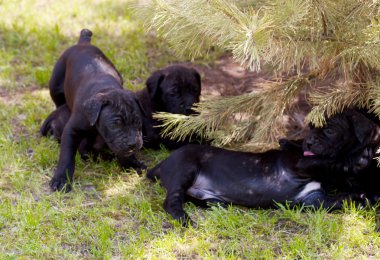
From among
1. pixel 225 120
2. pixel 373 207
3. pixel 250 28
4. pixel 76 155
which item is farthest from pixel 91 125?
pixel 373 207

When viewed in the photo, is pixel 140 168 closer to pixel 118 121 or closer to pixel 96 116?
pixel 118 121

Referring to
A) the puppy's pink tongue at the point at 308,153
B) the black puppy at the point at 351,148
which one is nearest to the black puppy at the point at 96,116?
the puppy's pink tongue at the point at 308,153

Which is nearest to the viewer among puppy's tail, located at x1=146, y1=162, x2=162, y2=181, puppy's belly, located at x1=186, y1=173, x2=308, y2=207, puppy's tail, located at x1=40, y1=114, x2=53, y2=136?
puppy's belly, located at x1=186, y1=173, x2=308, y2=207

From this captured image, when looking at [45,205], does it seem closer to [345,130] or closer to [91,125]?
[91,125]

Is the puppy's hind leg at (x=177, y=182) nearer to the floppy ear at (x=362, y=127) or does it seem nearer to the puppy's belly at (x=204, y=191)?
the puppy's belly at (x=204, y=191)

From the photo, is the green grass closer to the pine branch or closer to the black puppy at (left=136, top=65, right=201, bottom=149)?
the black puppy at (left=136, top=65, right=201, bottom=149)

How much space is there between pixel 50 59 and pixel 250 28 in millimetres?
4461

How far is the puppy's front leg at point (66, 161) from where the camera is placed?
534 centimetres

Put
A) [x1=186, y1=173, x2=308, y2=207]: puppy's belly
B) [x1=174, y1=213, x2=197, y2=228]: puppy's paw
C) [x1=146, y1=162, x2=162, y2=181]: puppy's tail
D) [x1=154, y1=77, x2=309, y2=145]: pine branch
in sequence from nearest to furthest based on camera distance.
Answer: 1. [x1=174, y1=213, x2=197, y2=228]: puppy's paw
2. [x1=186, y1=173, x2=308, y2=207]: puppy's belly
3. [x1=154, y1=77, x2=309, y2=145]: pine branch
4. [x1=146, y1=162, x2=162, y2=181]: puppy's tail

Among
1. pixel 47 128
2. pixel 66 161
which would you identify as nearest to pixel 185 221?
pixel 66 161

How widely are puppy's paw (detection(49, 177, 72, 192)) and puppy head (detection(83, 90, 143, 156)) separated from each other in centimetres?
54

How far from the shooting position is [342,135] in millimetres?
4965

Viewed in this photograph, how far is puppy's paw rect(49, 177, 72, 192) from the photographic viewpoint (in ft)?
17.4

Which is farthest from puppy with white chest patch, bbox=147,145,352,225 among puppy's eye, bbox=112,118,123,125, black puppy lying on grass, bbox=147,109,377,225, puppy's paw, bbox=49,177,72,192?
puppy's paw, bbox=49,177,72,192
